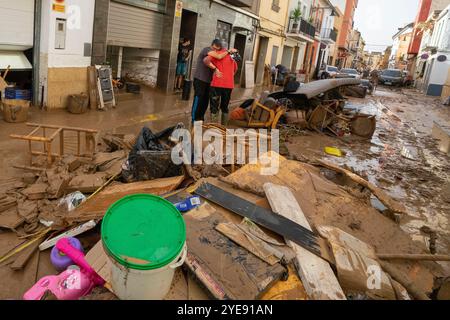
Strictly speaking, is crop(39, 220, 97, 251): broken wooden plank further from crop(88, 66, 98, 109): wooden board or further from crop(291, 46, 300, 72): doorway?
crop(291, 46, 300, 72): doorway

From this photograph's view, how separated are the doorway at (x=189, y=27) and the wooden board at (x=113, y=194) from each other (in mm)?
9704

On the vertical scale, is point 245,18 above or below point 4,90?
above

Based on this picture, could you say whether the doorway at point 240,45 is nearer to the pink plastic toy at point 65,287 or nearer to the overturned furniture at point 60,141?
the overturned furniture at point 60,141

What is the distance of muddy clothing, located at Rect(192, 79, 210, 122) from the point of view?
7750 mm

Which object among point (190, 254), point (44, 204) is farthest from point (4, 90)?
point (190, 254)

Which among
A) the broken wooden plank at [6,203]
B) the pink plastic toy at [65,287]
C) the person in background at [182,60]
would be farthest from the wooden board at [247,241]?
the person in background at [182,60]

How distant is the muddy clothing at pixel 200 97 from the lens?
25.4 ft

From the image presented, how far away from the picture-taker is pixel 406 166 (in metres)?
7.54

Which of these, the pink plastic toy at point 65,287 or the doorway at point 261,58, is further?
the doorway at point 261,58

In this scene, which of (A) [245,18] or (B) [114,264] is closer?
(B) [114,264]

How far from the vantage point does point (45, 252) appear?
3.23 meters

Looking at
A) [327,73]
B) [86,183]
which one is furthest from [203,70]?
[327,73]
